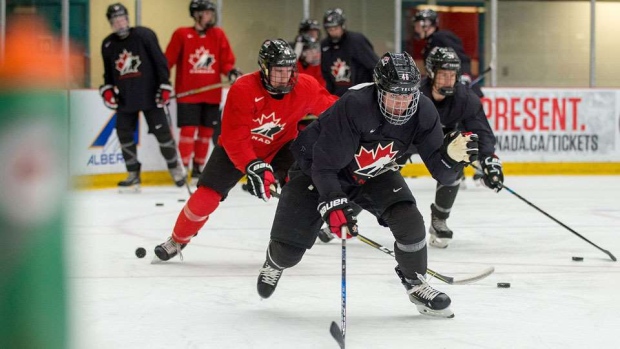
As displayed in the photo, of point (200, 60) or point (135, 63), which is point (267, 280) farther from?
point (200, 60)

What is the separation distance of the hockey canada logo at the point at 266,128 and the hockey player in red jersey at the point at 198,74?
3.98 metres

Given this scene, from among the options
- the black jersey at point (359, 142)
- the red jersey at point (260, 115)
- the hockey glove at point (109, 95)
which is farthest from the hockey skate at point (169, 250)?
the hockey glove at point (109, 95)

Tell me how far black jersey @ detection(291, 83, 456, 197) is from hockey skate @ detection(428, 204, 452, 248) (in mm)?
1658

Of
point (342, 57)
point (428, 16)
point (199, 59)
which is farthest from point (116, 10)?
point (428, 16)

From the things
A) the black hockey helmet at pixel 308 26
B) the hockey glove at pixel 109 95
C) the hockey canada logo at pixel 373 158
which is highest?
the black hockey helmet at pixel 308 26

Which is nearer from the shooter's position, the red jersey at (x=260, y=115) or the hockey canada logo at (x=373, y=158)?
the hockey canada logo at (x=373, y=158)

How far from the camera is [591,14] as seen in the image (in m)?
9.56

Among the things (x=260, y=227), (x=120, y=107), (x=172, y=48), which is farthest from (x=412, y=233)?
(x=172, y=48)

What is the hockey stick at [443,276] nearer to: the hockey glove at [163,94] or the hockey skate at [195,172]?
the hockey glove at [163,94]

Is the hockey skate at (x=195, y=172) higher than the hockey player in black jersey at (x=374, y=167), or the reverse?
the hockey player in black jersey at (x=374, y=167)

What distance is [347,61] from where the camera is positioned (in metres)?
7.77

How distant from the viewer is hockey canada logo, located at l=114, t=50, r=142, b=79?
25.1ft

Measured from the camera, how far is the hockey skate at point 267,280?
346 centimetres

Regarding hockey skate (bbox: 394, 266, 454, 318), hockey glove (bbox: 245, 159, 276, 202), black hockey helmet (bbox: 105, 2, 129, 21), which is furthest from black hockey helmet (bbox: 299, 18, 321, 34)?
hockey skate (bbox: 394, 266, 454, 318)
